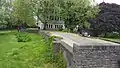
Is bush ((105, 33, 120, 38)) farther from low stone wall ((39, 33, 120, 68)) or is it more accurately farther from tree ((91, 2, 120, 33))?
low stone wall ((39, 33, 120, 68))

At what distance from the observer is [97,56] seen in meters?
9.16

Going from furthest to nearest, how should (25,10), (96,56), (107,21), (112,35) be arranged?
1. (107,21)
2. (25,10)
3. (112,35)
4. (96,56)

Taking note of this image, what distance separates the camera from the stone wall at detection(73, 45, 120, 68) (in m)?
9.01

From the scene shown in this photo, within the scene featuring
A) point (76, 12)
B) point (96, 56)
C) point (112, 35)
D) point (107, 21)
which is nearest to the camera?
point (96, 56)

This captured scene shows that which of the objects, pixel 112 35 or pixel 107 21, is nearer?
pixel 112 35

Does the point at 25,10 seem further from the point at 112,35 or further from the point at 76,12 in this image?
the point at 112,35

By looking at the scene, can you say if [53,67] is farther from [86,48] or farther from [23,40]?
[23,40]

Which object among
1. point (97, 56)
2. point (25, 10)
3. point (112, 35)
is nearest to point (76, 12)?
point (112, 35)

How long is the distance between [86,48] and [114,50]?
3.40 ft

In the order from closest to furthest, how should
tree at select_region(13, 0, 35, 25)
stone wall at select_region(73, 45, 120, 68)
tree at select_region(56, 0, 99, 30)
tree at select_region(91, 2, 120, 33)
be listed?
stone wall at select_region(73, 45, 120, 68), tree at select_region(56, 0, 99, 30), tree at select_region(13, 0, 35, 25), tree at select_region(91, 2, 120, 33)

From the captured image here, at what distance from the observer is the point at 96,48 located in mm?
9094

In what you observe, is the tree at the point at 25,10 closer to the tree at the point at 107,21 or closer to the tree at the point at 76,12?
the tree at the point at 76,12

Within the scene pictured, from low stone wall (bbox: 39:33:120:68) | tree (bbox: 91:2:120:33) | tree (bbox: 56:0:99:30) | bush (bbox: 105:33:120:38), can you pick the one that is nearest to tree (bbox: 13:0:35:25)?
tree (bbox: 56:0:99:30)

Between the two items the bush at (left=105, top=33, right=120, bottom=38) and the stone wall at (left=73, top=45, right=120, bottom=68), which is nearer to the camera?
the stone wall at (left=73, top=45, right=120, bottom=68)
